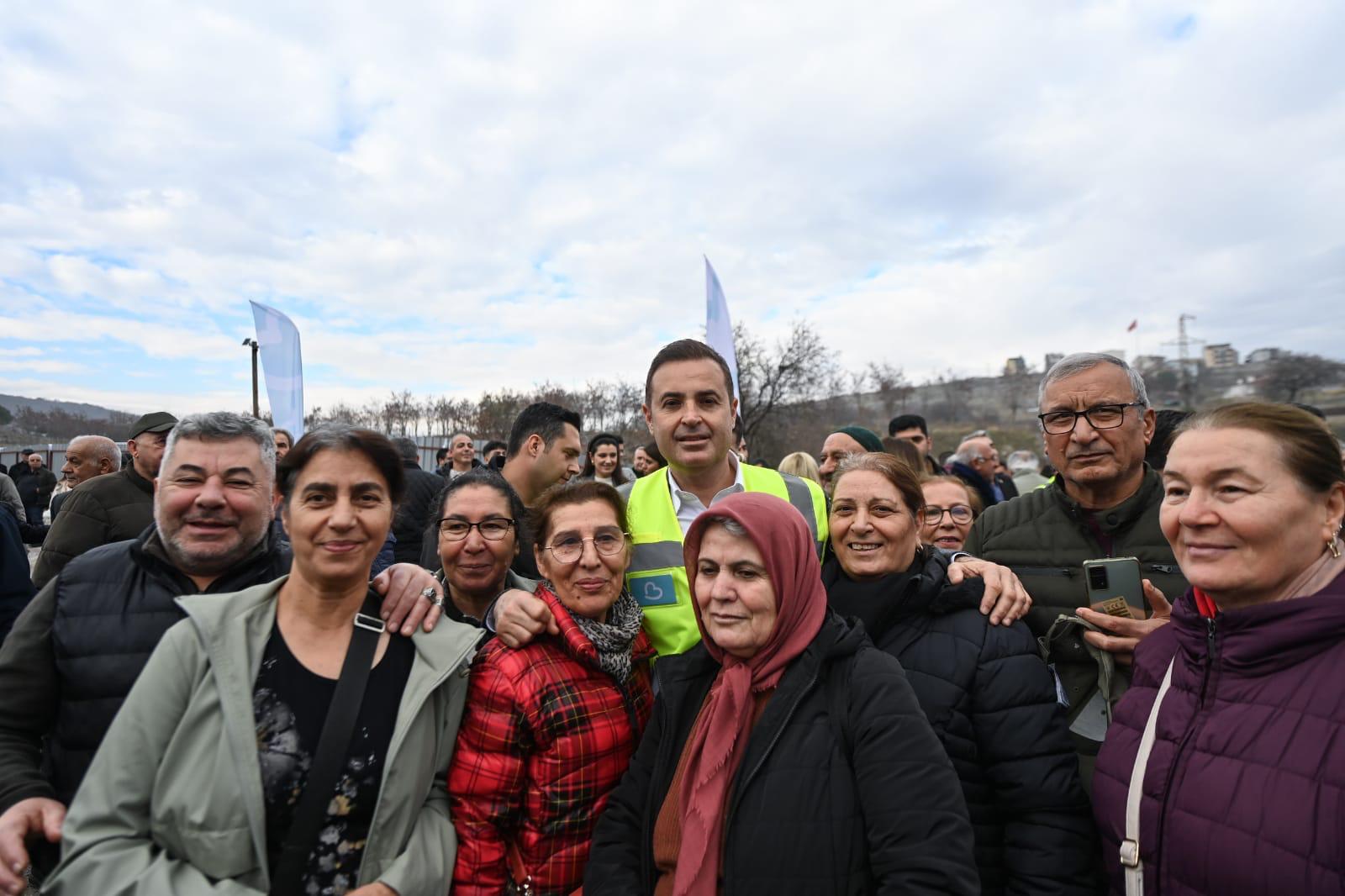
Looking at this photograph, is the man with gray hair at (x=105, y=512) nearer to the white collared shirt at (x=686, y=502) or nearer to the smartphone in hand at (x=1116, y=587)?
the white collared shirt at (x=686, y=502)

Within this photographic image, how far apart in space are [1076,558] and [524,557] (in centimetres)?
272

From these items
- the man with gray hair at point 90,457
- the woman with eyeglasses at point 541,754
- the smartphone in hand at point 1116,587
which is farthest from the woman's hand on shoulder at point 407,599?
the man with gray hair at point 90,457

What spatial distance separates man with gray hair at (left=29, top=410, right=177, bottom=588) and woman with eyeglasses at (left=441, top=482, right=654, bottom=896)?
267 cm

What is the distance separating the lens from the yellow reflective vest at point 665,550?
2688mm

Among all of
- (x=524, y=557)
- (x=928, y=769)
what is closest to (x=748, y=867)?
(x=928, y=769)

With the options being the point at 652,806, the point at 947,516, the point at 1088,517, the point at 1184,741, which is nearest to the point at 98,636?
the point at 652,806

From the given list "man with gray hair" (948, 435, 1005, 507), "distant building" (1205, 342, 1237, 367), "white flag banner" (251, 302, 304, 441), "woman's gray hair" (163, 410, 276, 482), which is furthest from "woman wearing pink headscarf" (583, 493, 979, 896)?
"distant building" (1205, 342, 1237, 367)

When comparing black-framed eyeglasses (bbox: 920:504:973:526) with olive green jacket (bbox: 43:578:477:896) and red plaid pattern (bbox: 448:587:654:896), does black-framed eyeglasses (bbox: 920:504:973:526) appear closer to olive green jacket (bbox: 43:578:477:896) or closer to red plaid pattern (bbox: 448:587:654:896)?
red plaid pattern (bbox: 448:587:654:896)

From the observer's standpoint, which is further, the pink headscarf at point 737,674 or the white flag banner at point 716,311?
the white flag banner at point 716,311

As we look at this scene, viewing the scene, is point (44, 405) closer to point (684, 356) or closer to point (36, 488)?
point (36, 488)

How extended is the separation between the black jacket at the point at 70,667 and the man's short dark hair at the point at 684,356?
188cm

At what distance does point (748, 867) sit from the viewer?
1765 mm

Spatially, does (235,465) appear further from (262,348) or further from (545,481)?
(262,348)

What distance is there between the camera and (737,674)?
1.99m
